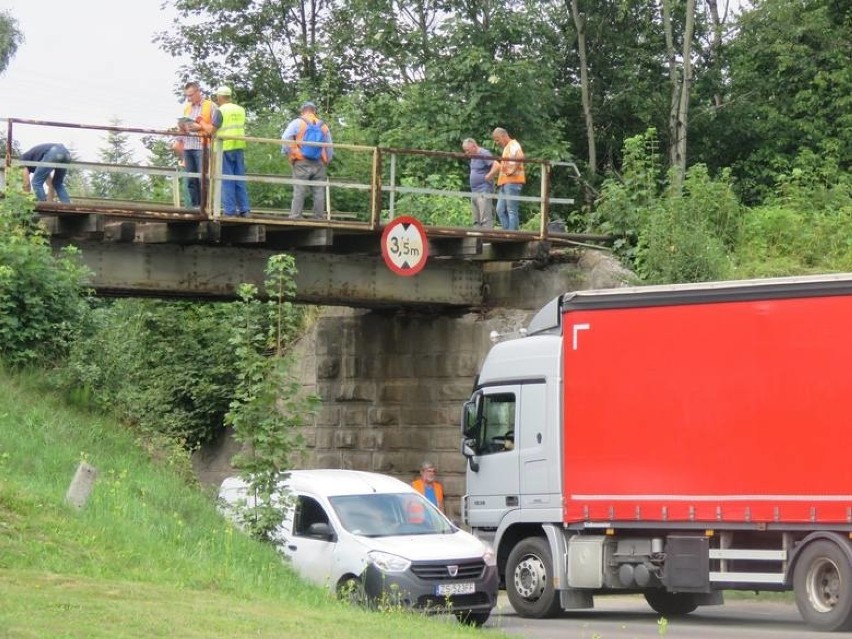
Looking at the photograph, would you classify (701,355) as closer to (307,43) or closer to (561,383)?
(561,383)

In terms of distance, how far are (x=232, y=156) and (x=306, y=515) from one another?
678cm

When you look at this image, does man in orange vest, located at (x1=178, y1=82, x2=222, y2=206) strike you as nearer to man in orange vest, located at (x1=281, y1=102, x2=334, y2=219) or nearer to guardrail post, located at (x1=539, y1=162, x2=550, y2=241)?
man in orange vest, located at (x1=281, y1=102, x2=334, y2=219)

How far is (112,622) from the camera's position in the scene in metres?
11.3

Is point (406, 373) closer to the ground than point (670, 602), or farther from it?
farther from it

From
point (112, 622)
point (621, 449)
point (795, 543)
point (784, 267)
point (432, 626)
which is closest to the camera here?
point (112, 622)

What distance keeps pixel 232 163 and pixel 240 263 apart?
7.08 feet

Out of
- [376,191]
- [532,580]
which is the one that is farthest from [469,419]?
[376,191]

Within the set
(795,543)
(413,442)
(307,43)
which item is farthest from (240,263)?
(307,43)

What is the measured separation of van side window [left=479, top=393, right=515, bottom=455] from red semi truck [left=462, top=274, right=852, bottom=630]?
31mm

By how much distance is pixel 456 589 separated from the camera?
56.1ft

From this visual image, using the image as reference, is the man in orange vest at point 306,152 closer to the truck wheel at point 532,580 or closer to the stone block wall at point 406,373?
the stone block wall at point 406,373

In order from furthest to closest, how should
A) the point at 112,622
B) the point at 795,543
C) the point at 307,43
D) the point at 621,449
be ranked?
the point at 307,43, the point at 621,449, the point at 795,543, the point at 112,622

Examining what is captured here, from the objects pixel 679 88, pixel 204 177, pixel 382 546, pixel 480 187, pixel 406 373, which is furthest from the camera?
pixel 679 88

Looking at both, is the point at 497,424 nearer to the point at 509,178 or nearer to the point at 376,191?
the point at 376,191
